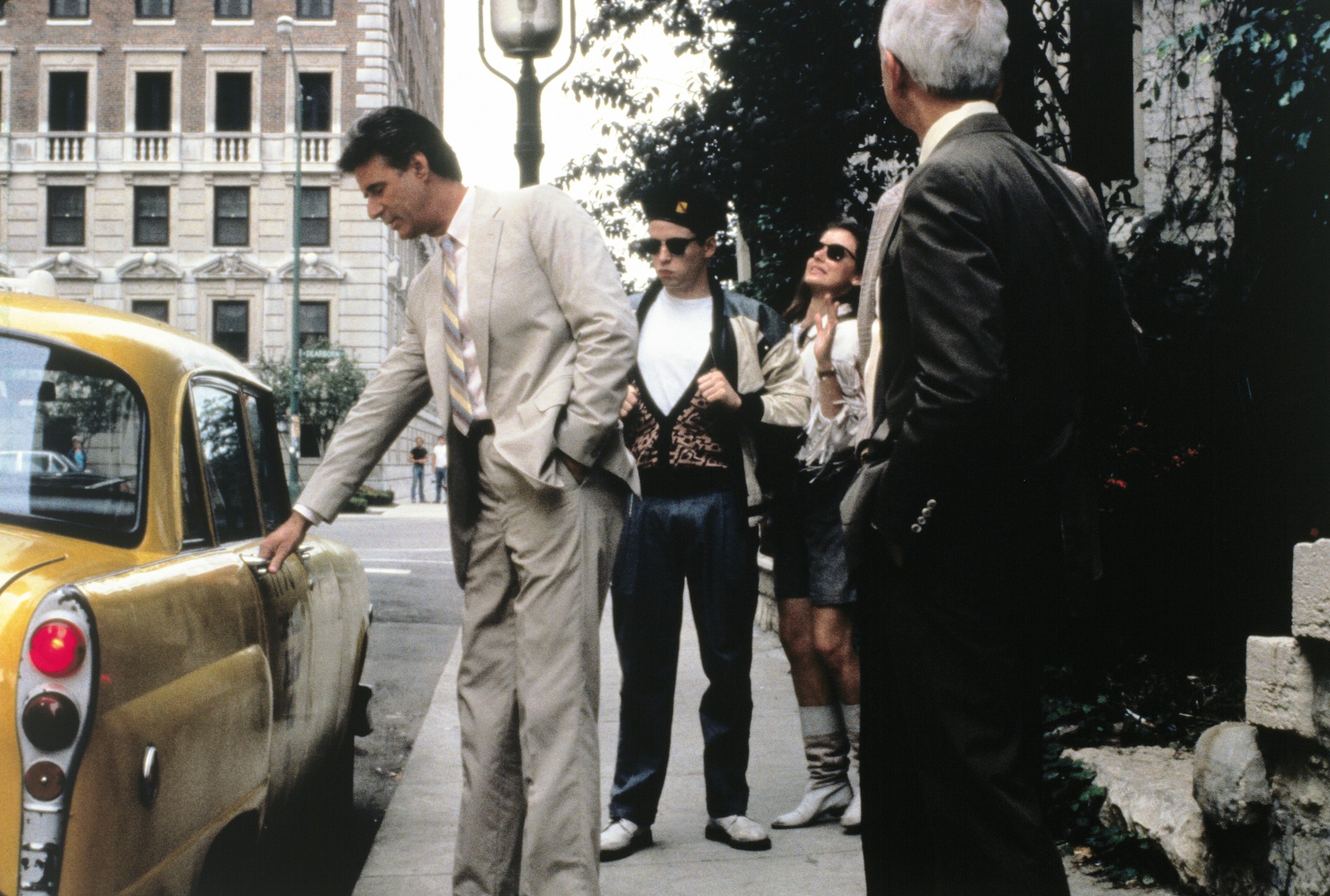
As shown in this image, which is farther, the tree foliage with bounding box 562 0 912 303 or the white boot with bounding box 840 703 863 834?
the tree foliage with bounding box 562 0 912 303

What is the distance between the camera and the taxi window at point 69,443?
2.92m

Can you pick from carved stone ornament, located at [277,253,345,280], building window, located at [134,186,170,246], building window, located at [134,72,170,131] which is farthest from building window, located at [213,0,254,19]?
carved stone ornament, located at [277,253,345,280]

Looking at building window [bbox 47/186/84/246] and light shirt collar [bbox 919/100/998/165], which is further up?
building window [bbox 47/186/84/246]

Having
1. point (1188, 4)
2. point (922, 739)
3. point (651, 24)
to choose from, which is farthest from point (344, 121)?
point (922, 739)

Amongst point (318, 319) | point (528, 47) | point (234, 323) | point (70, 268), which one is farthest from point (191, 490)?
point (70, 268)

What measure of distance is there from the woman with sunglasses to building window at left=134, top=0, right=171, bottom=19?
44.5 m

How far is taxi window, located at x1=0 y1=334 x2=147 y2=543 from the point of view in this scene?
2.92 m

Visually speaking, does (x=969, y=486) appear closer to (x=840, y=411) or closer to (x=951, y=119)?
(x=951, y=119)

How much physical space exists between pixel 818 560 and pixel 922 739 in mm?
2333

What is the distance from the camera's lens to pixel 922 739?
97.5 inches

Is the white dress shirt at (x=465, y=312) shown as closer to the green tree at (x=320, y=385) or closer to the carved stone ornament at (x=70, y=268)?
the green tree at (x=320, y=385)

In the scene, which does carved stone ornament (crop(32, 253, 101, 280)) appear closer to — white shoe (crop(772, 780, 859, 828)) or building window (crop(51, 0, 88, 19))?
building window (crop(51, 0, 88, 19))

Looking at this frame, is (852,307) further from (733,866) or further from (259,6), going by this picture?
(259,6)

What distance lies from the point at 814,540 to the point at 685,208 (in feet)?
4.04
